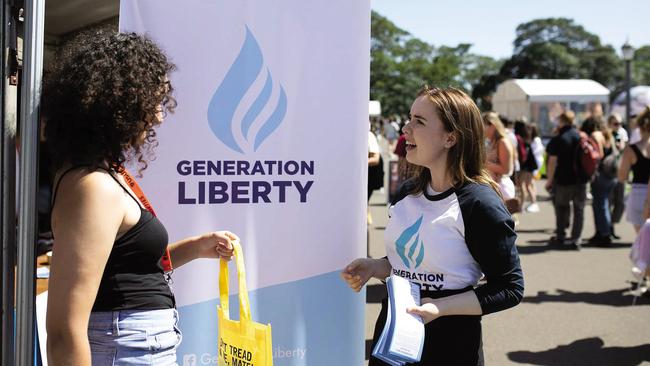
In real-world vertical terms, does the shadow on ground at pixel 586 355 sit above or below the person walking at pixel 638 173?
below

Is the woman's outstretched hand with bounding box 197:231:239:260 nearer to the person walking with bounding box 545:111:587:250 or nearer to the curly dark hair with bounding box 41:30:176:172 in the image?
the curly dark hair with bounding box 41:30:176:172

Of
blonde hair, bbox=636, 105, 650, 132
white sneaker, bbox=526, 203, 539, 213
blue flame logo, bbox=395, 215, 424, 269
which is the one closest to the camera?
blue flame logo, bbox=395, 215, 424, 269

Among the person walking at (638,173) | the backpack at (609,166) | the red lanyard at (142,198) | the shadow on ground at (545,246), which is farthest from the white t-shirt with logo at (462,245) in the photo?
the backpack at (609,166)

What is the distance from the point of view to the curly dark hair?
1.72 meters

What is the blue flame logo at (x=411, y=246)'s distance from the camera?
213 cm

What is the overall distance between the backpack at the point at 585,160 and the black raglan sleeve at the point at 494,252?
7503 mm

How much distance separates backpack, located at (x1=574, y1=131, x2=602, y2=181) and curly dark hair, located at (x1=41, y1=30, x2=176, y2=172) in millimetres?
8101

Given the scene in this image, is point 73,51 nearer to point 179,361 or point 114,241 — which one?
point 114,241

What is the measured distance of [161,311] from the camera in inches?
72.9

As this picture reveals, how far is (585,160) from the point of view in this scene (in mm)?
9016

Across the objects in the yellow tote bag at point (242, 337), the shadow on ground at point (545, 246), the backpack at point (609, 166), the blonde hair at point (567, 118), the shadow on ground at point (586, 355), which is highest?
the blonde hair at point (567, 118)

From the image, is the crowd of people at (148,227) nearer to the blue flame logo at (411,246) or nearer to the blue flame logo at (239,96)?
the blue flame logo at (411,246)

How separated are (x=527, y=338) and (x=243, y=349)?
3.85m

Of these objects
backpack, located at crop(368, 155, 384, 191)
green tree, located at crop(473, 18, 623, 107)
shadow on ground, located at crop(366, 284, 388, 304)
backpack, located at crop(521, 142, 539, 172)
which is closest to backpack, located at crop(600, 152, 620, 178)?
backpack, located at crop(521, 142, 539, 172)
